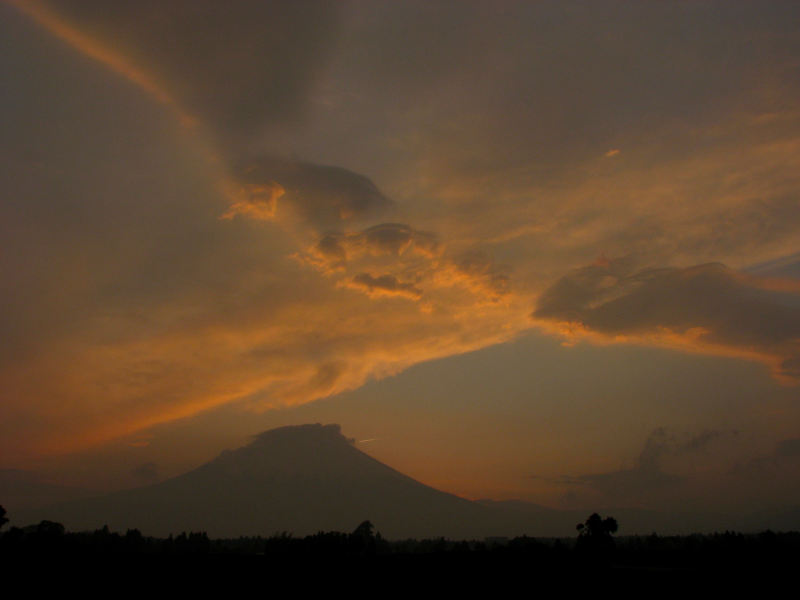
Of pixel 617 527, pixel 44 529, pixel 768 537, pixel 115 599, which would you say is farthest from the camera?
pixel 44 529

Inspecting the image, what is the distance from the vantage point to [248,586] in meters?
79.6

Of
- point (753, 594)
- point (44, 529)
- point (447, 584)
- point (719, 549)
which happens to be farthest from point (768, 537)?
point (44, 529)

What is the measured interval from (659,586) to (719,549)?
11679cm

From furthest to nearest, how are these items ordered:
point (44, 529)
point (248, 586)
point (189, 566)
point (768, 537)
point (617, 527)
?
point (44, 529)
point (768, 537)
point (617, 527)
point (189, 566)
point (248, 586)

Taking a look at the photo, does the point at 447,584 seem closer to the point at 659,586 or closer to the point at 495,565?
the point at 495,565

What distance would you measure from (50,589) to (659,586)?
254 ft

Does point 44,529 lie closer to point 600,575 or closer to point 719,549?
point 600,575

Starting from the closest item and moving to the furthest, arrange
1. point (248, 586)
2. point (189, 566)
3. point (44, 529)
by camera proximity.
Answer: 1. point (248, 586)
2. point (189, 566)
3. point (44, 529)

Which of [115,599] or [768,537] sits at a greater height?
[768,537]

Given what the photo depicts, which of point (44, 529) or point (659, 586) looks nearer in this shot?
point (659, 586)

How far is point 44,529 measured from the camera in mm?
184250

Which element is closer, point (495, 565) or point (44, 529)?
point (495, 565)

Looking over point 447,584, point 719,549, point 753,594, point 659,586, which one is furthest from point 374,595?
point 719,549

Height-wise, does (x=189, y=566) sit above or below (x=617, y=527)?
below
